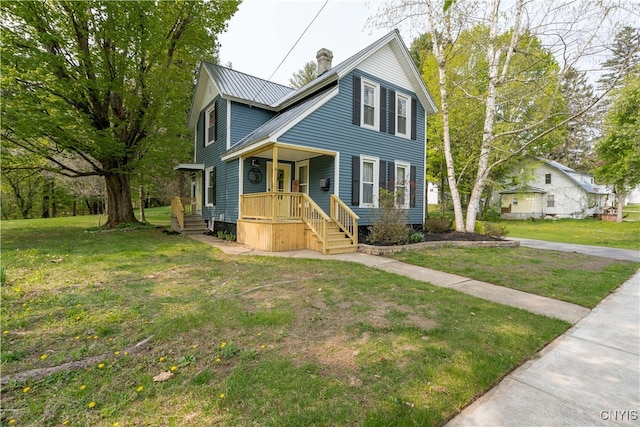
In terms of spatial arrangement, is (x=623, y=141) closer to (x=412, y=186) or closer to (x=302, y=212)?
(x=412, y=186)

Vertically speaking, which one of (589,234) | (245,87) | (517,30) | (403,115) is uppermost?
(517,30)

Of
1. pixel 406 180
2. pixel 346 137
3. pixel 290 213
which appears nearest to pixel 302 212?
pixel 290 213

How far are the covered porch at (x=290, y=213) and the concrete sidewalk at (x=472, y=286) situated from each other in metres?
0.63

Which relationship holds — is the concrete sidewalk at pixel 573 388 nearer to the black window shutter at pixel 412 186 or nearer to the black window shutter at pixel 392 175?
the black window shutter at pixel 392 175

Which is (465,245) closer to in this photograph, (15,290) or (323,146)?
(323,146)

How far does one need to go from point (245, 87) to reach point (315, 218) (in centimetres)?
729

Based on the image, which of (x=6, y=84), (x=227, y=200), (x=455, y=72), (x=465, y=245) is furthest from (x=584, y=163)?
(x=6, y=84)

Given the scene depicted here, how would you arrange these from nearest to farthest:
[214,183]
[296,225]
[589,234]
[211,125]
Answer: [296,225]
[214,183]
[211,125]
[589,234]

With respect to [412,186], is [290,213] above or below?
below

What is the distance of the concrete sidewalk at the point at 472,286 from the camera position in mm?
4000

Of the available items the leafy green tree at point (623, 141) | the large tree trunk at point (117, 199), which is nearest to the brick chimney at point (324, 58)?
the large tree trunk at point (117, 199)

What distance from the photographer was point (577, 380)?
2381 mm

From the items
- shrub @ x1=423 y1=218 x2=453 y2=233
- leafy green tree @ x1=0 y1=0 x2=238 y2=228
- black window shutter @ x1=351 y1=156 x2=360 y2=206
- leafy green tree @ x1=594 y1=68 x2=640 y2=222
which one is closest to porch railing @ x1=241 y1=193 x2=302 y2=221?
black window shutter @ x1=351 y1=156 x2=360 y2=206

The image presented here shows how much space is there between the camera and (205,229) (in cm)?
1330
